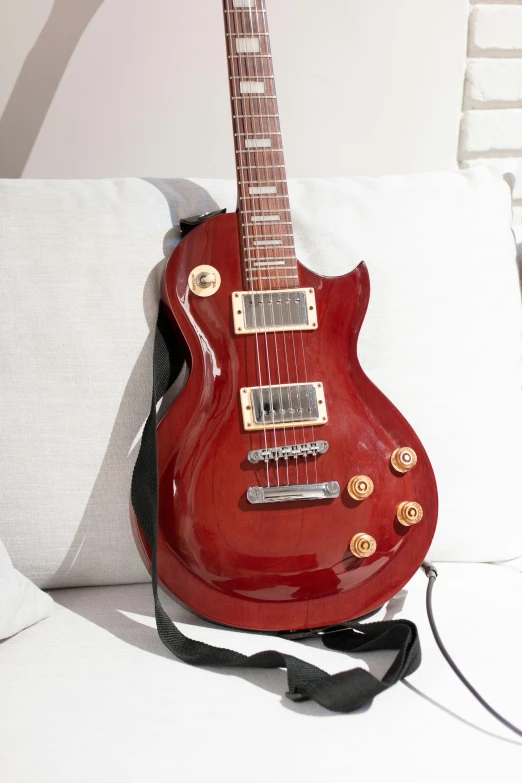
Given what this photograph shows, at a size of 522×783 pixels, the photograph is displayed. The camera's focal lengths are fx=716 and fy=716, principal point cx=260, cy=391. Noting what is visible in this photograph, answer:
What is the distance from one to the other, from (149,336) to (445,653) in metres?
0.54

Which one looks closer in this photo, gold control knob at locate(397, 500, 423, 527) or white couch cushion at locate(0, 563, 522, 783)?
white couch cushion at locate(0, 563, 522, 783)

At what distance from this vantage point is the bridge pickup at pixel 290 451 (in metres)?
0.88

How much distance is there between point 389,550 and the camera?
902 millimetres

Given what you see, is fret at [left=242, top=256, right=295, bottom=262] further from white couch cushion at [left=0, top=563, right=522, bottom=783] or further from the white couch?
white couch cushion at [left=0, top=563, right=522, bottom=783]

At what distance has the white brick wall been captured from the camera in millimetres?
1447

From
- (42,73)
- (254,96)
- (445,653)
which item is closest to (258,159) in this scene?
(254,96)

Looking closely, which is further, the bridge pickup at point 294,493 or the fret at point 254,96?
the fret at point 254,96

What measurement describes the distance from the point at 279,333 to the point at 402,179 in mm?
375

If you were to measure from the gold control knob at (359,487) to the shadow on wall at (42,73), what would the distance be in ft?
2.99

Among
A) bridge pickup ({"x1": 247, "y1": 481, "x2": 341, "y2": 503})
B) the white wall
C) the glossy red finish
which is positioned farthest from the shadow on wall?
bridge pickup ({"x1": 247, "y1": 481, "x2": 341, "y2": 503})

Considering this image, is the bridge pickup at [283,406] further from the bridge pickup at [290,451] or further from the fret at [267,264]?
the fret at [267,264]

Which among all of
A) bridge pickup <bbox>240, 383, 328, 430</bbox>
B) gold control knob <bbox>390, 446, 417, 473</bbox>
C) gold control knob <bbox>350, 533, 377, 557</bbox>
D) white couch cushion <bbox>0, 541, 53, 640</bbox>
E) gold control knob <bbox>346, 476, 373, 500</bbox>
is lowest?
white couch cushion <bbox>0, 541, 53, 640</bbox>

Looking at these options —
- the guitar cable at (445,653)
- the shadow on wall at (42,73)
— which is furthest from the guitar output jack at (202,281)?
the shadow on wall at (42,73)

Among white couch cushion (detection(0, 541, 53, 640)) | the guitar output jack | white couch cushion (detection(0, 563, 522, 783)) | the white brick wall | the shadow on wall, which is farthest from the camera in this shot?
the white brick wall
